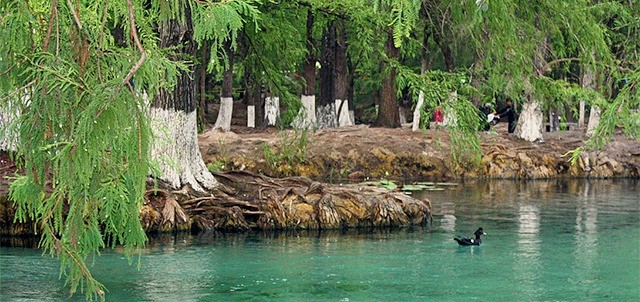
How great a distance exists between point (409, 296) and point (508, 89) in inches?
282

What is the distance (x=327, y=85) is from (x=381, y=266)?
21.9m

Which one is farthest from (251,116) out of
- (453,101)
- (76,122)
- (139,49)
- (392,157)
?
(76,122)

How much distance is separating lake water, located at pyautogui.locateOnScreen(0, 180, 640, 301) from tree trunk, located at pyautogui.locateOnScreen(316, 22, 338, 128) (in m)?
14.6

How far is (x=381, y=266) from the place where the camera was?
18.6 meters

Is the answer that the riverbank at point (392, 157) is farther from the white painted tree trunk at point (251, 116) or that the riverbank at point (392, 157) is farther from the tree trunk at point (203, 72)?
the white painted tree trunk at point (251, 116)

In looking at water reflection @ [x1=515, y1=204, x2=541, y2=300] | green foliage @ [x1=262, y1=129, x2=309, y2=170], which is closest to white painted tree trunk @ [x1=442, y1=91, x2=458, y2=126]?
water reflection @ [x1=515, y1=204, x2=541, y2=300]

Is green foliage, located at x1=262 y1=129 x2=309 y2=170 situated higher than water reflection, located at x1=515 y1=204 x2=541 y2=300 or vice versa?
green foliage, located at x1=262 y1=129 x2=309 y2=170

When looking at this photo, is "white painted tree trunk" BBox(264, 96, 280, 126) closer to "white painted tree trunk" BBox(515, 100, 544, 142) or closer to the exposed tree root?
"white painted tree trunk" BBox(515, 100, 544, 142)

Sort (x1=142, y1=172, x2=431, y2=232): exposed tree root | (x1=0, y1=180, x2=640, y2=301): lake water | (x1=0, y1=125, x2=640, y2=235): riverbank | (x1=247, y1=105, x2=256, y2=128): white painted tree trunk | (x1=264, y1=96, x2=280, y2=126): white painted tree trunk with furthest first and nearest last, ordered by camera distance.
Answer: (x1=247, y1=105, x2=256, y2=128): white painted tree trunk, (x1=264, y1=96, x2=280, y2=126): white painted tree trunk, (x1=0, y1=125, x2=640, y2=235): riverbank, (x1=142, y1=172, x2=431, y2=232): exposed tree root, (x1=0, y1=180, x2=640, y2=301): lake water

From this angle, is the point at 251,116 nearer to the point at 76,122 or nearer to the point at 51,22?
the point at 51,22

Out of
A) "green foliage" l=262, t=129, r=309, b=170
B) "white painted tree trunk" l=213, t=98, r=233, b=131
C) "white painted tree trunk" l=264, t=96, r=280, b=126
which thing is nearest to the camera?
"green foliage" l=262, t=129, r=309, b=170

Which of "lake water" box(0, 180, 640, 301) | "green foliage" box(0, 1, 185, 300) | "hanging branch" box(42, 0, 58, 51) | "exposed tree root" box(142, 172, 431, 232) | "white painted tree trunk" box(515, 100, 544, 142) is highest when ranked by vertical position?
"white painted tree trunk" box(515, 100, 544, 142)

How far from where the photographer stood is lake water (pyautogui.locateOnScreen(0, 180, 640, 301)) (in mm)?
16094

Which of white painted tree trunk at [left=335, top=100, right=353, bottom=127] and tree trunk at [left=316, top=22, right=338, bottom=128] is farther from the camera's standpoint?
white painted tree trunk at [left=335, top=100, right=353, bottom=127]
